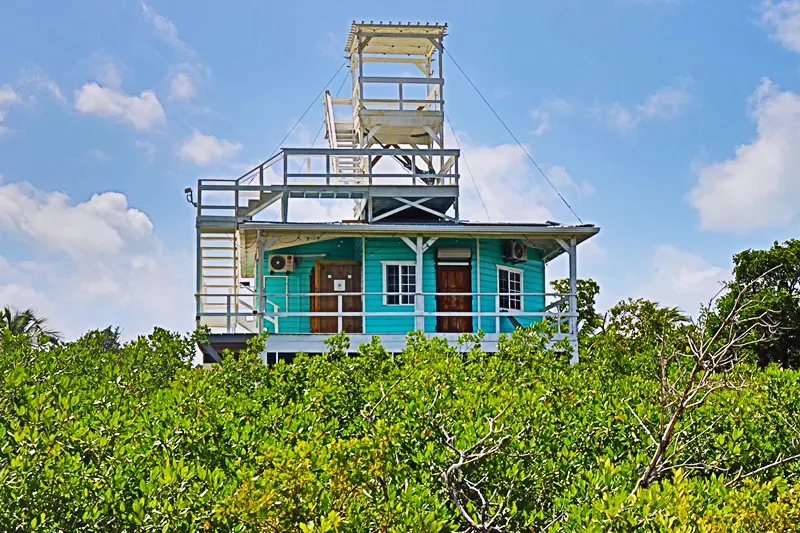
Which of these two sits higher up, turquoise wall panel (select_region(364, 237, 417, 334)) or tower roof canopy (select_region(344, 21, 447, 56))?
tower roof canopy (select_region(344, 21, 447, 56))

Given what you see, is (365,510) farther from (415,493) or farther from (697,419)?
(697,419)

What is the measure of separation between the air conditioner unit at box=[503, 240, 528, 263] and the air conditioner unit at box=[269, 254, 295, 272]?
196 inches

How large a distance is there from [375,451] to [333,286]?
16.6 metres

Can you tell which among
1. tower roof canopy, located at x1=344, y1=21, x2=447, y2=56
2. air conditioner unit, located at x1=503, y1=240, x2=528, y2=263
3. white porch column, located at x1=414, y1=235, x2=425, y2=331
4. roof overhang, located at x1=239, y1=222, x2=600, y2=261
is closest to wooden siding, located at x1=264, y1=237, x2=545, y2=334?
air conditioner unit, located at x1=503, y1=240, x2=528, y2=263

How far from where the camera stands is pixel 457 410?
7504 mm

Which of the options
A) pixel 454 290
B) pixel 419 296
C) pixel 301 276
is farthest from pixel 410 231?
pixel 301 276

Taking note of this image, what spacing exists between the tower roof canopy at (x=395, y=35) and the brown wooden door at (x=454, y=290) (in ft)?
17.1

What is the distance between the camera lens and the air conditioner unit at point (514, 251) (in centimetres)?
2297

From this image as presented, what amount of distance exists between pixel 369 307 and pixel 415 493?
54.5ft

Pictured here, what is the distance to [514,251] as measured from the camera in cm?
2297

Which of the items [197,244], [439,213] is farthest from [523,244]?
[197,244]

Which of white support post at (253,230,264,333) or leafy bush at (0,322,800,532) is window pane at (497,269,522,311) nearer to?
white support post at (253,230,264,333)

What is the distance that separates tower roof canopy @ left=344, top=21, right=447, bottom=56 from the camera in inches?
895

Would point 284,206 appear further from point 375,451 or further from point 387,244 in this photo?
point 375,451
